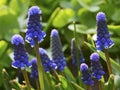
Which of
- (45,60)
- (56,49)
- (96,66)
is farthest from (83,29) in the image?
(96,66)

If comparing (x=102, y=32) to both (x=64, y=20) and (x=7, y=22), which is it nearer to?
(x=64, y=20)

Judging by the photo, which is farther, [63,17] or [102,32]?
[63,17]

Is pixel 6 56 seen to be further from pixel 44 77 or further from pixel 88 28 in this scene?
pixel 44 77

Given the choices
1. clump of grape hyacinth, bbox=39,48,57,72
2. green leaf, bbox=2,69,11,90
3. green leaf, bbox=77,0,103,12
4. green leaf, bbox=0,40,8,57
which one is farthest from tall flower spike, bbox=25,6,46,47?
green leaf, bbox=77,0,103,12

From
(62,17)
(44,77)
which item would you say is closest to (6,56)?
(62,17)

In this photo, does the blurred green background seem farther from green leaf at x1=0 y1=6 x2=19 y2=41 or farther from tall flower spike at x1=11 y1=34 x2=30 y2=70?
tall flower spike at x1=11 y1=34 x2=30 y2=70

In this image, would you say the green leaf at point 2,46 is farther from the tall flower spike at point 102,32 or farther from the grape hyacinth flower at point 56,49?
the tall flower spike at point 102,32
